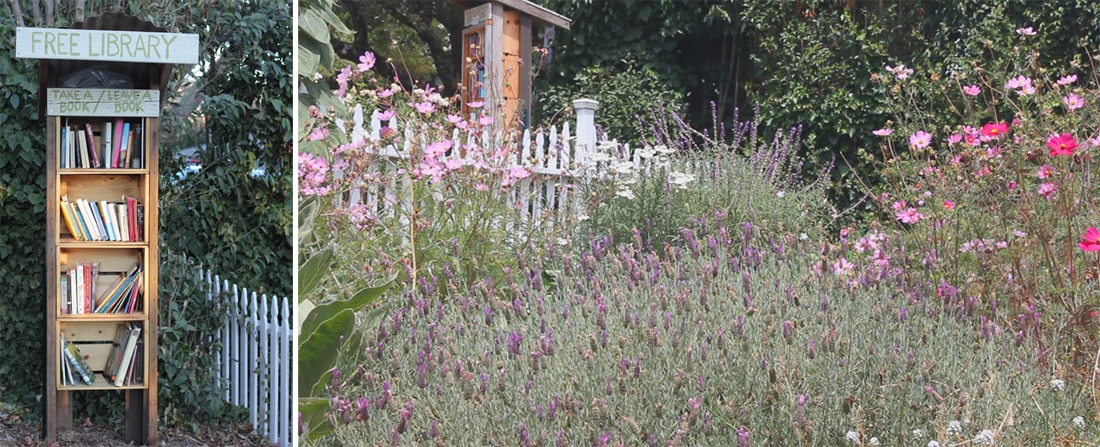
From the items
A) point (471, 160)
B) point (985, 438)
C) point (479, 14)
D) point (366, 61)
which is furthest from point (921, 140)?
point (479, 14)

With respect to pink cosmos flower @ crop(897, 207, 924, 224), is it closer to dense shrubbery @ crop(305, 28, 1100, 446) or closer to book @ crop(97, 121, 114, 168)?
dense shrubbery @ crop(305, 28, 1100, 446)

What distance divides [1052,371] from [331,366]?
1.99 meters

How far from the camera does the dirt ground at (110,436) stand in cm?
433

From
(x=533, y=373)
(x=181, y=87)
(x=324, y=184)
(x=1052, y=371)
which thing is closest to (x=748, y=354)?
(x=533, y=373)

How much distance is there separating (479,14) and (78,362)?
124 inches

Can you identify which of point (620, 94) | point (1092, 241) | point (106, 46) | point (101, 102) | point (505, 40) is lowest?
point (1092, 241)

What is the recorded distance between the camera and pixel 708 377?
233 cm

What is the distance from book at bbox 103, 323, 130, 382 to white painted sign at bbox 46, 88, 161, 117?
885 mm

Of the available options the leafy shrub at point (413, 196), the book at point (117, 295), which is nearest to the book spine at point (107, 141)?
the book at point (117, 295)

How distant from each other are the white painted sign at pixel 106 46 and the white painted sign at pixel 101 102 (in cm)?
20

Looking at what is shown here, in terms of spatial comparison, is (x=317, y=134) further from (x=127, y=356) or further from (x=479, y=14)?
(x=479, y=14)

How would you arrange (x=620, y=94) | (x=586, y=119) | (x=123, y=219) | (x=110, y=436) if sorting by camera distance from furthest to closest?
(x=620, y=94)
(x=586, y=119)
(x=110, y=436)
(x=123, y=219)

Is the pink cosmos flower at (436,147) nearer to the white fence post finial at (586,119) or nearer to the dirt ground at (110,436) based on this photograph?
the dirt ground at (110,436)

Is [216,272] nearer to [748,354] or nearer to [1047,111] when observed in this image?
[748,354]
